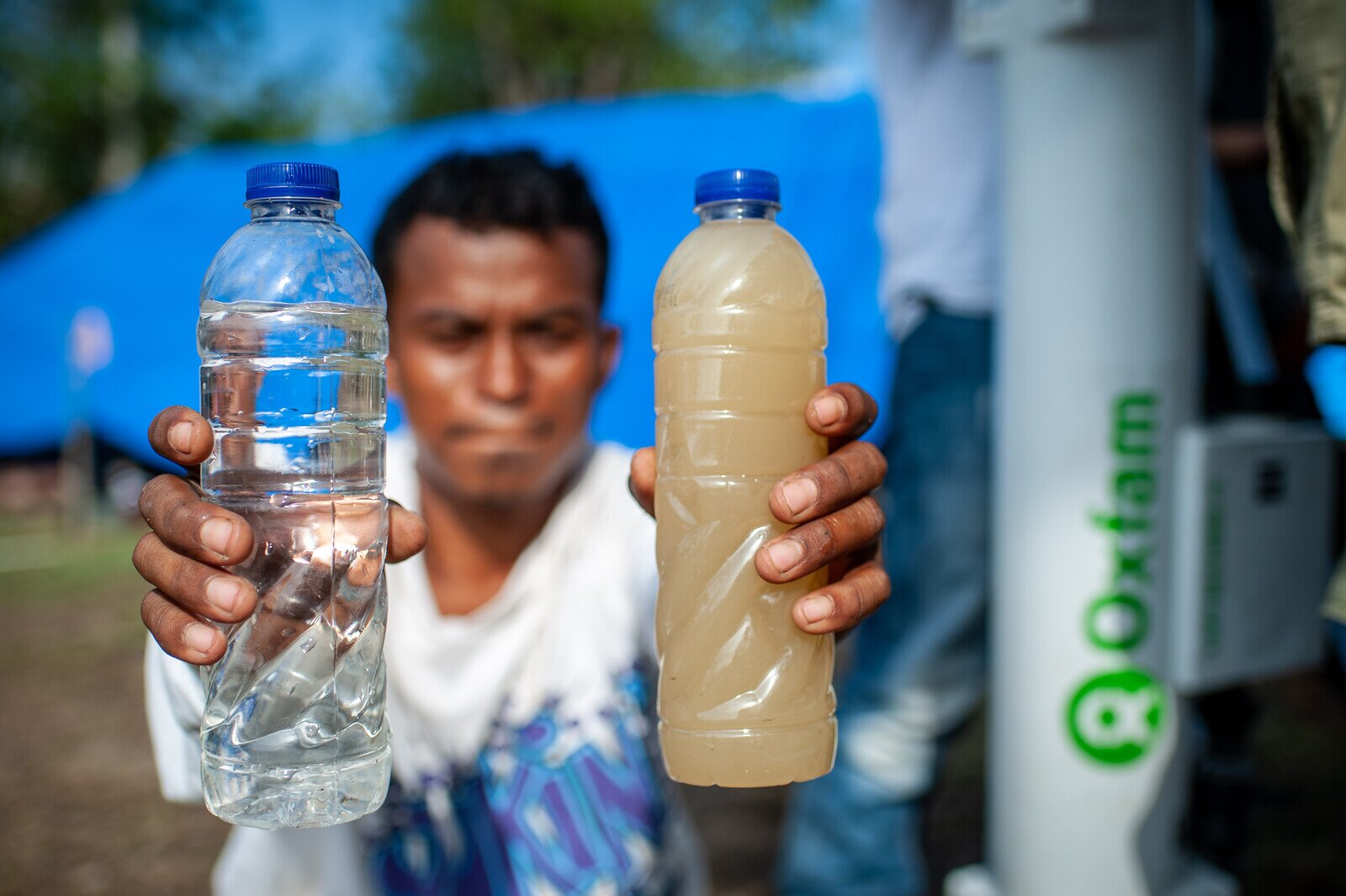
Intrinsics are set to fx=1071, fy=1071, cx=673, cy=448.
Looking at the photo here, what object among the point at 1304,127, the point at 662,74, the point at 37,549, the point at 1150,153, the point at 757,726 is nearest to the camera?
the point at 757,726

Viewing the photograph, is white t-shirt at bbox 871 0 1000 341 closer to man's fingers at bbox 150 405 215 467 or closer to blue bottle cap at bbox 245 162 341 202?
blue bottle cap at bbox 245 162 341 202

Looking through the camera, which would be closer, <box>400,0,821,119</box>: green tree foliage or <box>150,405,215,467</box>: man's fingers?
<box>150,405,215,467</box>: man's fingers

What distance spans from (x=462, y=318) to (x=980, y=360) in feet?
3.72

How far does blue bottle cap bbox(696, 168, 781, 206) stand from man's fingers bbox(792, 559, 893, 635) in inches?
17.3

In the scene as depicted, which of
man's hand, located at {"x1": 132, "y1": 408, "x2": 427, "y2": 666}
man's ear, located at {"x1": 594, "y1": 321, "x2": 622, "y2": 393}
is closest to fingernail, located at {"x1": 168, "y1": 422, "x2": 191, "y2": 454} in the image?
man's hand, located at {"x1": 132, "y1": 408, "x2": 427, "y2": 666}

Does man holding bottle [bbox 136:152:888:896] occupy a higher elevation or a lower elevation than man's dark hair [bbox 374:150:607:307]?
lower

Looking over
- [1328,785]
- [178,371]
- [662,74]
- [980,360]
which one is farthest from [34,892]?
[662,74]

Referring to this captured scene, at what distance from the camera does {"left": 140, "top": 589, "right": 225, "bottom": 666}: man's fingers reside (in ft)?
3.65

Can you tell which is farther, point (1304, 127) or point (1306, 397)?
point (1306, 397)

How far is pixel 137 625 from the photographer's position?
570 centimetres

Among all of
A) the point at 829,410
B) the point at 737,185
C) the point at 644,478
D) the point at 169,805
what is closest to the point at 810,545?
the point at 829,410

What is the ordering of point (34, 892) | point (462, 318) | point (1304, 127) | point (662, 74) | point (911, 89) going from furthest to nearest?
point (662, 74) < point (34, 892) < point (911, 89) < point (462, 318) < point (1304, 127)

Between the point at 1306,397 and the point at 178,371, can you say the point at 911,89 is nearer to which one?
the point at 1306,397

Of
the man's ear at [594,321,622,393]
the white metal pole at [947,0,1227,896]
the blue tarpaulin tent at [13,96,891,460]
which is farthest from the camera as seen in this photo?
the blue tarpaulin tent at [13,96,891,460]
